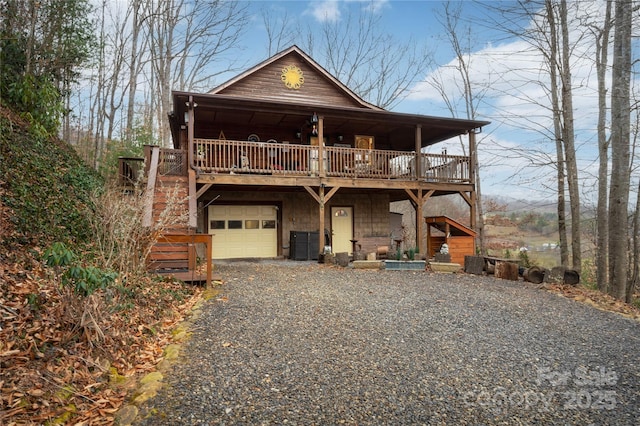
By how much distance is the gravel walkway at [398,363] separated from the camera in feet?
Result: 9.70

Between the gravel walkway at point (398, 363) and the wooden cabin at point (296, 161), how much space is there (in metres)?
5.26

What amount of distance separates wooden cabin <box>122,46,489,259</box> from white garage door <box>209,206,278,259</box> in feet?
0.11

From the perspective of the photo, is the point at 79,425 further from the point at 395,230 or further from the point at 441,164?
the point at 395,230

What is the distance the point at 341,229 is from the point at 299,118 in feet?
14.6

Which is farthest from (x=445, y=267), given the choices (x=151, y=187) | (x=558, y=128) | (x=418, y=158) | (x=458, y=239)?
(x=558, y=128)

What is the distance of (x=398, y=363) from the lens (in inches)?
149

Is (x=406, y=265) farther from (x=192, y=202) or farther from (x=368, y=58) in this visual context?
(x=368, y=58)

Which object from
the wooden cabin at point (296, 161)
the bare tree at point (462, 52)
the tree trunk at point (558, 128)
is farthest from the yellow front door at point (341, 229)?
the bare tree at point (462, 52)

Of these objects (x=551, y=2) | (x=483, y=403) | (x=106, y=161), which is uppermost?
(x=551, y=2)

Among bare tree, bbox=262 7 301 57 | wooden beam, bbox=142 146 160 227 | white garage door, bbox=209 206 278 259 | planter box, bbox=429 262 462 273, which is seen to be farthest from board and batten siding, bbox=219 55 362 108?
bare tree, bbox=262 7 301 57

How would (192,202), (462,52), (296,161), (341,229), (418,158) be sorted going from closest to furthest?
(192,202) → (418,158) → (296,161) → (341,229) → (462,52)

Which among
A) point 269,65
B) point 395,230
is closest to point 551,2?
point 269,65

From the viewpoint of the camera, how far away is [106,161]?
16.9m

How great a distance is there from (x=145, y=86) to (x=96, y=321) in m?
22.0
